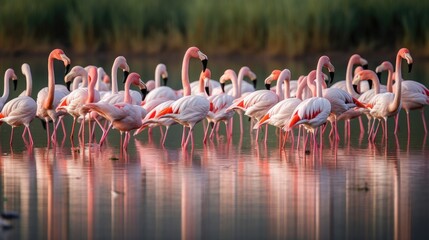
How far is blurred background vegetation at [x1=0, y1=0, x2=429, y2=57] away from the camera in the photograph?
28359mm

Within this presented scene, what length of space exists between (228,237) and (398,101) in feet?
21.4

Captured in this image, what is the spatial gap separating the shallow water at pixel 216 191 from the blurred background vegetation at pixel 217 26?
14426 mm

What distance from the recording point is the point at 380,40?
95.8 ft

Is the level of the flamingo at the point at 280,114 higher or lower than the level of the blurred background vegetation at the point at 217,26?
lower

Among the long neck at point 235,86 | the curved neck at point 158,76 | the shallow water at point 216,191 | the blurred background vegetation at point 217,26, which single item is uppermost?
the blurred background vegetation at point 217,26

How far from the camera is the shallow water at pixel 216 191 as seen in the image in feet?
28.3

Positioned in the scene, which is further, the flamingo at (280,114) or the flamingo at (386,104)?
the flamingo at (386,104)

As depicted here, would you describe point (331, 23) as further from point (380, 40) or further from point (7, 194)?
point (7, 194)

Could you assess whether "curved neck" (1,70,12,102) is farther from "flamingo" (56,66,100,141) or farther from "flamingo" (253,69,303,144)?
"flamingo" (253,69,303,144)

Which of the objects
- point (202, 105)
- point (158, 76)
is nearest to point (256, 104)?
point (202, 105)

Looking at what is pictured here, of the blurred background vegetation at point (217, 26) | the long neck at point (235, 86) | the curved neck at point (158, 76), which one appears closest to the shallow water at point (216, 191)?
the long neck at point (235, 86)

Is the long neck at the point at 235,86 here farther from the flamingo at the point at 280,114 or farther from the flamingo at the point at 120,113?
the flamingo at the point at 120,113

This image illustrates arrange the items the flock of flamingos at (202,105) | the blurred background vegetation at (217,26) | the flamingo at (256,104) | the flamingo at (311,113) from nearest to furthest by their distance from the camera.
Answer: the flamingo at (311,113) < the flock of flamingos at (202,105) < the flamingo at (256,104) < the blurred background vegetation at (217,26)

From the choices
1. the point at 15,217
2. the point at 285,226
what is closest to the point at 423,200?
the point at 285,226
